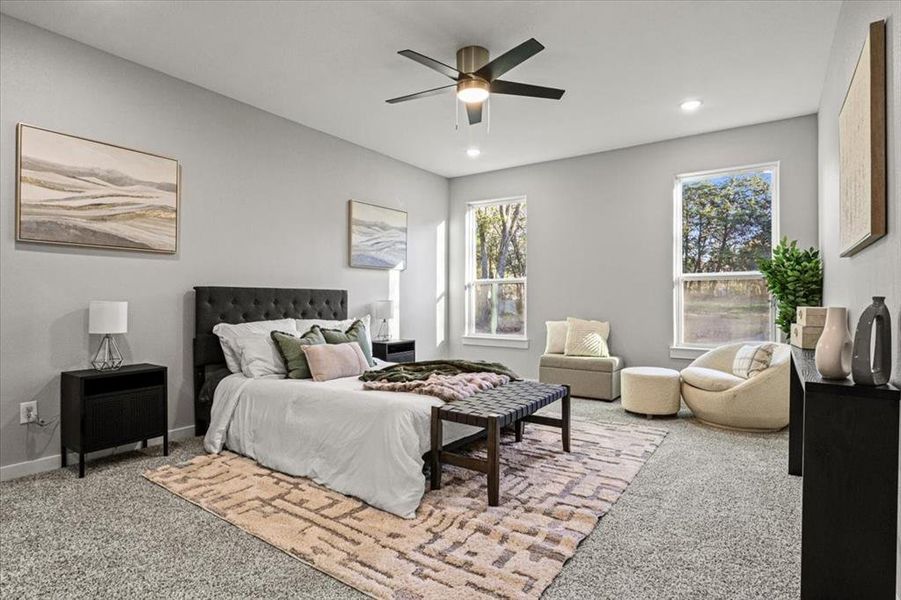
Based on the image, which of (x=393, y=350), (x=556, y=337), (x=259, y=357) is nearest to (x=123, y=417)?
(x=259, y=357)

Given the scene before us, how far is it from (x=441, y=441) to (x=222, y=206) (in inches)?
112

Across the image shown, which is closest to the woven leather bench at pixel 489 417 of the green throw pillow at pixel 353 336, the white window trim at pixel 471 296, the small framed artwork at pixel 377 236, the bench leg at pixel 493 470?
the bench leg at pixel 493 470

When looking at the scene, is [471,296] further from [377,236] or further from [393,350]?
[393,350]

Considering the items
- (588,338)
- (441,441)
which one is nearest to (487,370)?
(441,441)

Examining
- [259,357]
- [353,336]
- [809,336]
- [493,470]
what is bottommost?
[493,470]

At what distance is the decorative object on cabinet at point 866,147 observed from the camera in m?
1.91

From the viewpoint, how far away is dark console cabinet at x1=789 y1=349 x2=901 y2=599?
1539 mm

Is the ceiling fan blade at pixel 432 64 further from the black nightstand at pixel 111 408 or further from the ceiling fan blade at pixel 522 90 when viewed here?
the black nightstand at pixel 111 408

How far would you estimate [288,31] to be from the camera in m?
3.22

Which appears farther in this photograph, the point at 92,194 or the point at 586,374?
the point at 586,374

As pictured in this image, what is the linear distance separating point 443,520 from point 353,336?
6.87ft

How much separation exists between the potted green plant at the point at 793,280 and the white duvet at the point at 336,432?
3104 mm

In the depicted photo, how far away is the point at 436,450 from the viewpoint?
2.87 m

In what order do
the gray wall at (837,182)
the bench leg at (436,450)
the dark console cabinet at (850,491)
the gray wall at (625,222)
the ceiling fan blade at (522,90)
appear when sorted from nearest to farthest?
the dark console cabinet at (850,491), the gray wall at (837,182), the bench leg at (436,450), the ceiling fan blade at (522,90), the gray wall at (625,222)
